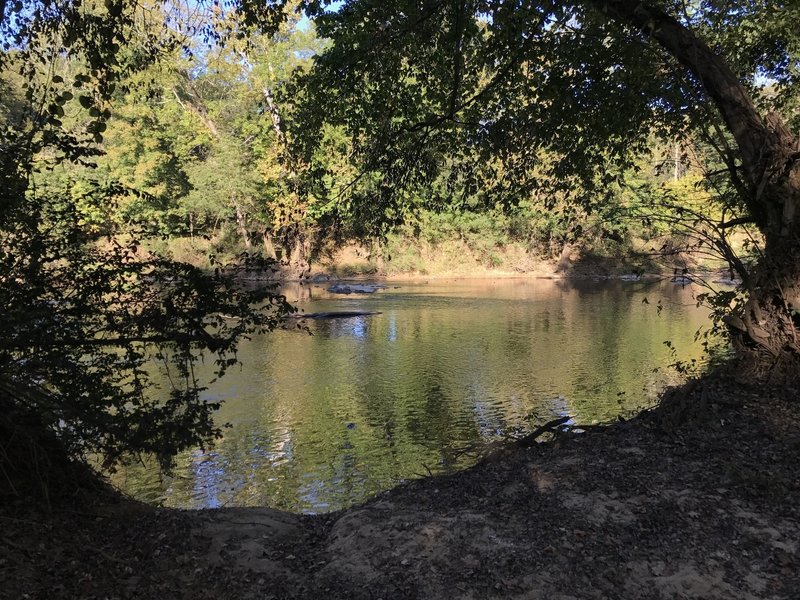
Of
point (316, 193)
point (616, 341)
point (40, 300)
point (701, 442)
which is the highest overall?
point (316, 193)

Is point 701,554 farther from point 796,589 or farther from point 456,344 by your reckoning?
point 456,344

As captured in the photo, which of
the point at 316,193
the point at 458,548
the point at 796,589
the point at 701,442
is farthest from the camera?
the point at 316,193

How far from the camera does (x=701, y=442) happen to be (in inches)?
207

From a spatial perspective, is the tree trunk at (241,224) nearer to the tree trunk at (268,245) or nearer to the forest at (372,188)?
the tree trunk at (268,245)

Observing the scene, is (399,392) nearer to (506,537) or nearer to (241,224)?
(506,537)

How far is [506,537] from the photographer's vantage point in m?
4.04

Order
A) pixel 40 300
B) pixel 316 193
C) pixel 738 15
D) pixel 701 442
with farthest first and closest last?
pixel 738 15, pixel 316 193, pixel 701 442, pixel 40 300

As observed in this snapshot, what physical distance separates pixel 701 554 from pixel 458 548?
1.56m

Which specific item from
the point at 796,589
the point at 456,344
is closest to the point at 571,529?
the point at 796,589

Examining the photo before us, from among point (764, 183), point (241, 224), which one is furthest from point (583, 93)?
point (241, 224)

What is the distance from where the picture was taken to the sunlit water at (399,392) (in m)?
9.59

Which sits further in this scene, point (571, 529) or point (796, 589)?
point (571, 529)

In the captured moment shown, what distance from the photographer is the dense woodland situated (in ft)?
15.5

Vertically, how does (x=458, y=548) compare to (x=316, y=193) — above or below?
below
